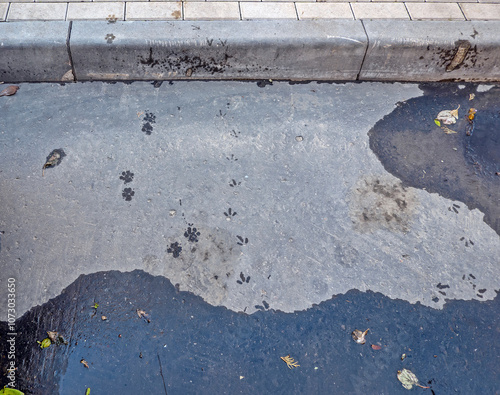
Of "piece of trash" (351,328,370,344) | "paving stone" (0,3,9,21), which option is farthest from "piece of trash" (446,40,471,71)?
"paving stone" (0,3,9,21)

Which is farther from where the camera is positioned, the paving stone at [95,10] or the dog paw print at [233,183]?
the paving stone at [95,10]

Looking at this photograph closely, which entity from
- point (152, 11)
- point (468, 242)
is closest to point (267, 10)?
point (152, 11)

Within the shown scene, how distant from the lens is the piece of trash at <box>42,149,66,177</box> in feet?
11.5

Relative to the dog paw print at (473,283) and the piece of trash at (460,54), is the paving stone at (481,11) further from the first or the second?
the dog paw print at (473,283)

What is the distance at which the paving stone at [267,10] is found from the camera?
419 centimetres

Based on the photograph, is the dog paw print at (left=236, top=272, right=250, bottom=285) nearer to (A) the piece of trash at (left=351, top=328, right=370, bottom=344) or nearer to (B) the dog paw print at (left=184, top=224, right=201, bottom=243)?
(B) the dog paw print at (left=184, top=224, right=201, bottom=243)

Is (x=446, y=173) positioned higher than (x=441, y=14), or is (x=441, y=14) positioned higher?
(x=441, y=14)

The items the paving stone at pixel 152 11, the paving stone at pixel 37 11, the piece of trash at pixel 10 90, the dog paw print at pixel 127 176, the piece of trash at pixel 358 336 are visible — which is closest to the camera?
the piece of trash at pixel 358 336

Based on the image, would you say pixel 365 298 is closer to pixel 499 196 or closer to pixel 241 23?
pixel 499 196

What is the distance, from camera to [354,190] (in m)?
3.55

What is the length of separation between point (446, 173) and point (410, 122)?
65 cm

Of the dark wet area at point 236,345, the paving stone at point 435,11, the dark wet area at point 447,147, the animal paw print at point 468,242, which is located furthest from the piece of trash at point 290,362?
the paving stone at point 435,11

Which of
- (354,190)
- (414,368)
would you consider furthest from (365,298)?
(354,190)

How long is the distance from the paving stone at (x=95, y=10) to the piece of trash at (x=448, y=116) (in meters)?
3.35
